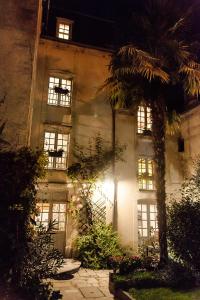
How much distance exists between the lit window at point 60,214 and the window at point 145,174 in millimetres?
4467

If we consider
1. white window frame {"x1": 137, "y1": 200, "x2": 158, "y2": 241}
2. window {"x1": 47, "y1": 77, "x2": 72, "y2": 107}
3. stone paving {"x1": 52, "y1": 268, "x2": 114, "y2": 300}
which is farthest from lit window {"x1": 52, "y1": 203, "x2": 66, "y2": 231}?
window {"x1": 47, "y1": 77, "x2": 72, "y2": 107}

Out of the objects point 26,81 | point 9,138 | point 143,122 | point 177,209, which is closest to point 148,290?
point 177,209

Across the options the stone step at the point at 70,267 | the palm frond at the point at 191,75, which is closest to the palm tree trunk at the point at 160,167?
the palm frond at the point at 191,75

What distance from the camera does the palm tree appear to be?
1106 cm

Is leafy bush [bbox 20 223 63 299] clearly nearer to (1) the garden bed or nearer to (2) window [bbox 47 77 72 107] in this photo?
(1) the garden bed

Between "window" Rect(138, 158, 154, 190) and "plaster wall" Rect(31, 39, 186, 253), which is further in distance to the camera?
"window" Rect(138, 158, 154, 190)

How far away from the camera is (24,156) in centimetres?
780

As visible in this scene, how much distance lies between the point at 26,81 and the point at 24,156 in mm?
2726

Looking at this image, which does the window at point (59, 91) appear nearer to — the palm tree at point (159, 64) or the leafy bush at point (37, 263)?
the palm tree at point (159, 64)

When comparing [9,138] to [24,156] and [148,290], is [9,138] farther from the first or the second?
[148,290]

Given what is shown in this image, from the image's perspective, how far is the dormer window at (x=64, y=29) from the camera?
16547 millimetres

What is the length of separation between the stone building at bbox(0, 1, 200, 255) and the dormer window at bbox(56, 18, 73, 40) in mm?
32

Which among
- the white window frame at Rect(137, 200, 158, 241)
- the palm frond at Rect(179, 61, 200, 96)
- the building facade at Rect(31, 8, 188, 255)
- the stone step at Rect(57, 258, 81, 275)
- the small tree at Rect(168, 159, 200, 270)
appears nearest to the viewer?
the small tree at Rect(168, 159, 200, 270)

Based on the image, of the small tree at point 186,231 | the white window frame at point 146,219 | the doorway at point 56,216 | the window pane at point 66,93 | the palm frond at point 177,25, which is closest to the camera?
the small tree at point 186,231
